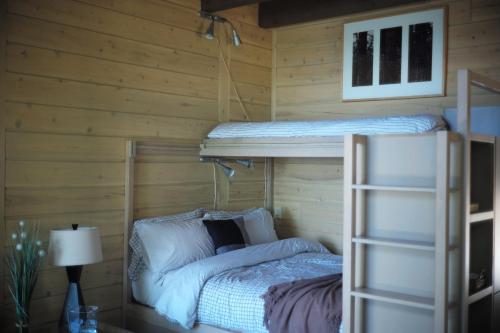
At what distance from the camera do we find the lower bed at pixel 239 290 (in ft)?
10.9

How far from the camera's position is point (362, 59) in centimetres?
465

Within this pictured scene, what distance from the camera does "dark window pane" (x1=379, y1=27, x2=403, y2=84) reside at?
175 inches

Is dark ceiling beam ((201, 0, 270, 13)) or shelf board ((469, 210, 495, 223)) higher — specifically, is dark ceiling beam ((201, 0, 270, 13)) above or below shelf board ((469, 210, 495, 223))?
above

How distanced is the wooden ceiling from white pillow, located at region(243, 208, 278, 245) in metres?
1.57

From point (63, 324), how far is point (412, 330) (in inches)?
72.6

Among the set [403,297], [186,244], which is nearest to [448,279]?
[403,297]

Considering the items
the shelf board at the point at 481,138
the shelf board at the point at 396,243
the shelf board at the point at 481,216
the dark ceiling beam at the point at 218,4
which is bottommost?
the shelf board at the point at 396,243

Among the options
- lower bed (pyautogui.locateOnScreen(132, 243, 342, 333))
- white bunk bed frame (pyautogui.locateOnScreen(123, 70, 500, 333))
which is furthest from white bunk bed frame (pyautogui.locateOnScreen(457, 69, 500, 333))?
lower bed (pyautogui.locateOnScreen(132, 243, 342, 333))

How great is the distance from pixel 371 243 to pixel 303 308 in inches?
20.4

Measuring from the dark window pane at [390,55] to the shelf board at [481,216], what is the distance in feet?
5.27

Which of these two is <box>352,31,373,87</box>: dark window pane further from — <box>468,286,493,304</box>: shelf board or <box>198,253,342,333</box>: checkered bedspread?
<box>468,286,493,304</box>: shelf board

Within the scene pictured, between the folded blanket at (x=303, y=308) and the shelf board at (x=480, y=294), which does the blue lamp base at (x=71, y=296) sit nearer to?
the folded blanket at (x=303, y=308)

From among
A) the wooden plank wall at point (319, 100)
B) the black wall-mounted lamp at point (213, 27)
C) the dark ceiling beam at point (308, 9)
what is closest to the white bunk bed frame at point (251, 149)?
the black wall-mounted lamp at point (213, 27)

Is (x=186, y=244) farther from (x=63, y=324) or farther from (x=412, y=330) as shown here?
(x=412, y=330)
